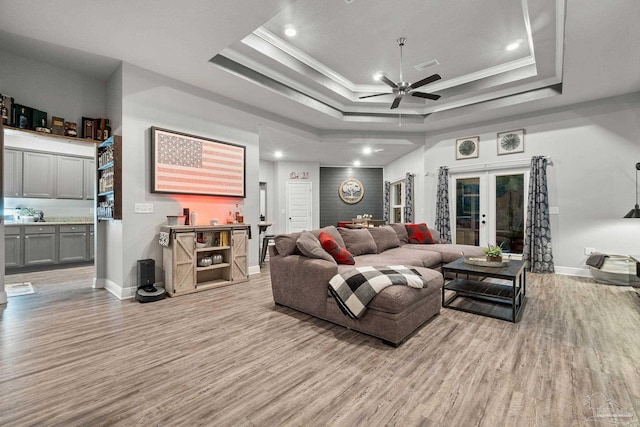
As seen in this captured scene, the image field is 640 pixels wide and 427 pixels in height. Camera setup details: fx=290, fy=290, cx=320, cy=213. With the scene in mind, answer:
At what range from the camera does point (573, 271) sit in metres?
5.17

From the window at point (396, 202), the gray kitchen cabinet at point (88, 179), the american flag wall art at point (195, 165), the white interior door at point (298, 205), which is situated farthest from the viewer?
the white interior door at point (298, 205)

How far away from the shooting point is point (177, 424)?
153 centimetres

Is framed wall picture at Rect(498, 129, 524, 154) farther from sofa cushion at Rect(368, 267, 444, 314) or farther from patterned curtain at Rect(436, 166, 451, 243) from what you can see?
sofa cushion at Rect(368, 267, 444, 314)

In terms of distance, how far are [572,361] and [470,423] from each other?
4.19 feet

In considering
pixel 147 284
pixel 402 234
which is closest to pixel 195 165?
pixel 147 284

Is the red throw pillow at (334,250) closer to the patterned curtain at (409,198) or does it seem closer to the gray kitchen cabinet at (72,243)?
the patterned curtain at (409,198)

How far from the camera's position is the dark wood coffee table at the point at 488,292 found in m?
3.05

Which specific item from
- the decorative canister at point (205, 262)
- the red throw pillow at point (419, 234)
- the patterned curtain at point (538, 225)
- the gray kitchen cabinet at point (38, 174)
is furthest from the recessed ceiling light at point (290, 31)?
the gray kitchen cabinet at point (38, 174)

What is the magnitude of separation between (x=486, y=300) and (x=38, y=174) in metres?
7.87

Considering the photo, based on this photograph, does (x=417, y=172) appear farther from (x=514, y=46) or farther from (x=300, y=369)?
(x=300, y=369)

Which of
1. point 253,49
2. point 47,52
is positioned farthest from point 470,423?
point 47,52

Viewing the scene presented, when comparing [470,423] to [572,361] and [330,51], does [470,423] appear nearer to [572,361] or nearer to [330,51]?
[572,361]

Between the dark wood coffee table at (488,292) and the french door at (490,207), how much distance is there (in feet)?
7.79

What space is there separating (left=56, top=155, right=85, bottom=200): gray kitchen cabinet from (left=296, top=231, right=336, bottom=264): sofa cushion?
555 centimetres
